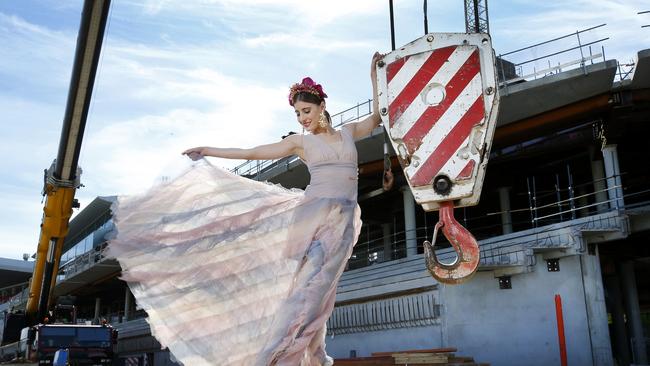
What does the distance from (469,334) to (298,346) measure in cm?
1303

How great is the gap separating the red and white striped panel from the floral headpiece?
2.30 ft

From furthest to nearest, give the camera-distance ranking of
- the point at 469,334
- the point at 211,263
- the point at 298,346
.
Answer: the point at 469,334
the point at 211,263
the point at 298,346

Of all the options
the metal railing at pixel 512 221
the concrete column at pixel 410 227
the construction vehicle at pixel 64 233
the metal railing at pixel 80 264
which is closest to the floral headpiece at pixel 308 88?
the construction vehicle at pixel 64 233

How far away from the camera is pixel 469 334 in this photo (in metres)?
15.4

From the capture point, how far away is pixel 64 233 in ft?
57.6

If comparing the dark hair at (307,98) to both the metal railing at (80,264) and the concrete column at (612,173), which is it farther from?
the metal railing at (80,264)

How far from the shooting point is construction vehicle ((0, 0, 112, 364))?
12.8 m

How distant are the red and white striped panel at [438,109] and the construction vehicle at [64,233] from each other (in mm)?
10257

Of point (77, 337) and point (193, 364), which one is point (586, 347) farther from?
point (193, 364)

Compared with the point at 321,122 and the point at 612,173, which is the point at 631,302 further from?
the point at 321,122

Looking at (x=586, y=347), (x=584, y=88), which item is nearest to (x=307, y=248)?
(x=586, y=347)

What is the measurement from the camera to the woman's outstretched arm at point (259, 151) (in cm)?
387

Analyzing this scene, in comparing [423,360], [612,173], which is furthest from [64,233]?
[612,173]

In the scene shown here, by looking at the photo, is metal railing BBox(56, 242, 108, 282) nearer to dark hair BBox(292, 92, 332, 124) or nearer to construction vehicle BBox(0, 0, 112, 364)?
construction vehicle BBox(0, 0, 112, 364)
